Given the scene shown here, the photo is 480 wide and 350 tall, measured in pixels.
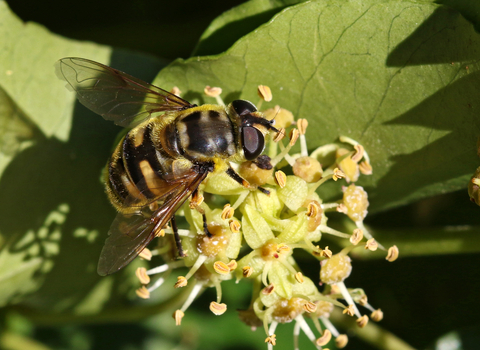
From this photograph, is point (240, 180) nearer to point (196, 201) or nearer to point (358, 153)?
point (196, 201)

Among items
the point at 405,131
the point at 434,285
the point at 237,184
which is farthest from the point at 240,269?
the point at 434,285

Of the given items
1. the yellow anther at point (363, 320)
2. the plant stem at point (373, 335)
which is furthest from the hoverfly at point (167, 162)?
the plant stem at point (373, 335)

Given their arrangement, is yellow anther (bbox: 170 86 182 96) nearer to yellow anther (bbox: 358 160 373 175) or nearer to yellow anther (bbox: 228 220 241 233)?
yellow anther (bbox: 228 220 241 233)

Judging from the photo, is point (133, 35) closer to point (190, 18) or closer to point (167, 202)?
point (190, 18)

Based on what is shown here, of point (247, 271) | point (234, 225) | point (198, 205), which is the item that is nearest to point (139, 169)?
point (198, 205)

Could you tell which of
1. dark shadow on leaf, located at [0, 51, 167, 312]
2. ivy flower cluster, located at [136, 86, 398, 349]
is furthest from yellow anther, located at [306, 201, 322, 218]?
dark shadow on leaf, located at [0, 51, 167, 312]

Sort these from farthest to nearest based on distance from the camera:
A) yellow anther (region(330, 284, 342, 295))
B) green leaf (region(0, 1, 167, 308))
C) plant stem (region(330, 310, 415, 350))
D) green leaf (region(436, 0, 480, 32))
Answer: plant stem (region(330, 310, 415, 350))
green leaf (region(0, 1, 167, 308))
yellow anther (region(330, 284, 342, 295))
green leaf (region(436, 0, 480, 32))
